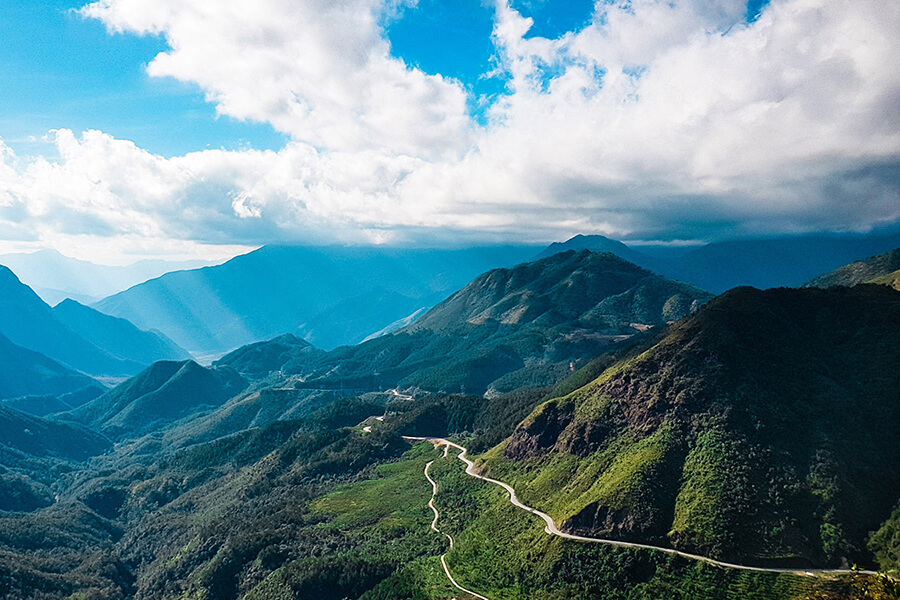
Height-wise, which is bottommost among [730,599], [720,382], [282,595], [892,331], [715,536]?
[282,595]

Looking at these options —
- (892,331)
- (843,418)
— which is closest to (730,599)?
(843,418)

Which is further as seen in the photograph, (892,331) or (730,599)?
(892,331)

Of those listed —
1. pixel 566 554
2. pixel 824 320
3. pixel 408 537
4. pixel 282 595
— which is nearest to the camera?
pixel 566 554

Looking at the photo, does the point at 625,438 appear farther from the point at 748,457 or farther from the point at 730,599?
the point at 730,599

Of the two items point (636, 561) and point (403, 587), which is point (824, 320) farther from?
point (403, 587)

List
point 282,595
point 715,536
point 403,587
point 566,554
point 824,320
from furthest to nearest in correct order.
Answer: point 824,320, point 282,595, point 403,587, point 566,554, point 715,536

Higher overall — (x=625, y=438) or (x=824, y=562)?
(x=625, y=438)
